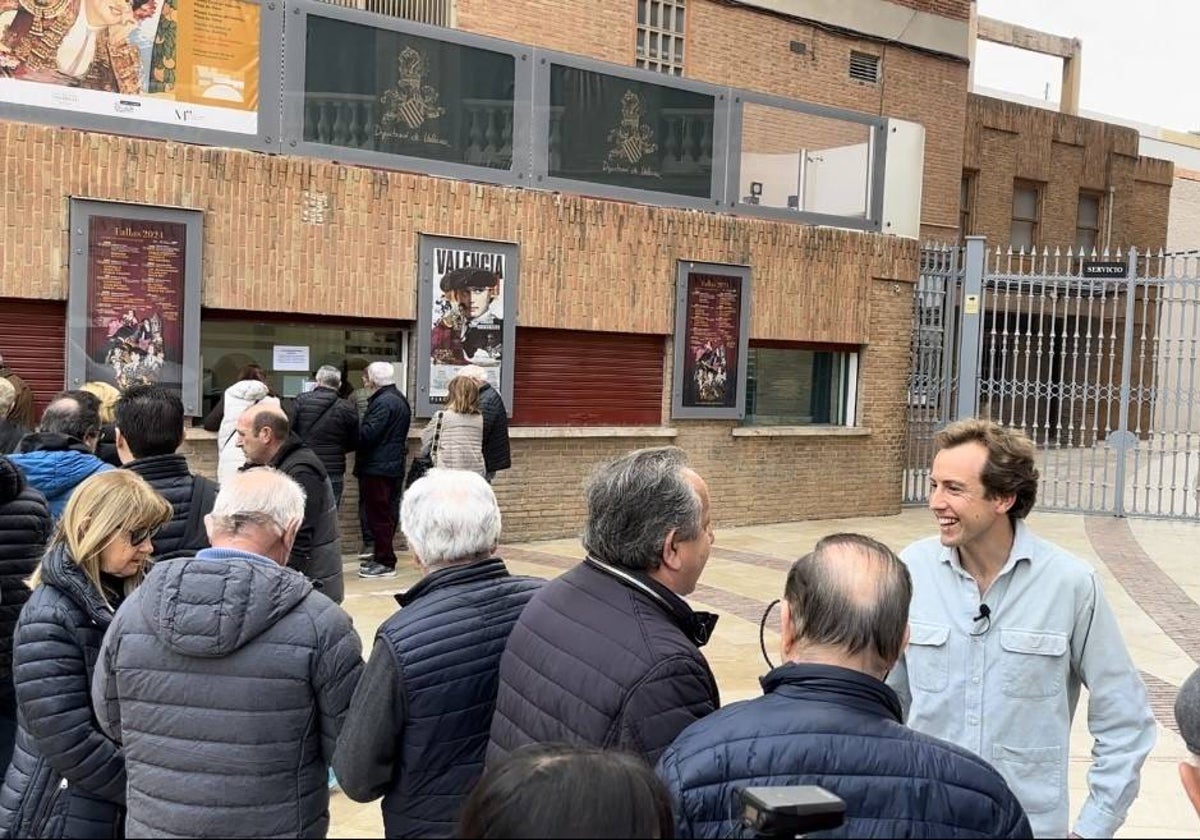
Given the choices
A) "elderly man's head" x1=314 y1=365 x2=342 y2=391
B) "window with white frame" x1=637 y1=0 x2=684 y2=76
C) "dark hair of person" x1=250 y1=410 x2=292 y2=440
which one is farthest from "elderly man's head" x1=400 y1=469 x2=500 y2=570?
"window with white frame" x1=637 y1=0 x2=684 y2=76

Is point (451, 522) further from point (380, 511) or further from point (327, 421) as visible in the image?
point (380, 511)

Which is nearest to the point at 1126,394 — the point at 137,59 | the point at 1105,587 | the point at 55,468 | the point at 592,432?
the point at 1105,587

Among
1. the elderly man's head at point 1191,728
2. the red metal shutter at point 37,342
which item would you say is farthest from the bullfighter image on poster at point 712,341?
the elderly man's head at point 1191,728

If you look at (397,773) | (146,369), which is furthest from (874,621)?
(146,369)

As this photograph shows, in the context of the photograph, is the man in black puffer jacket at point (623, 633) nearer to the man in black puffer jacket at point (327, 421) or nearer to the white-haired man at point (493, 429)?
the man in black puffer jacket at point (327, 421)

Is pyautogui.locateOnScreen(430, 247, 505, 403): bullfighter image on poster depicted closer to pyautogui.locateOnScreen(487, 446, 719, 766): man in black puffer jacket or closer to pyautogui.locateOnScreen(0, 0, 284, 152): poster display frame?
pyautogui.locateOnScreen(0, 0, 284, 152): poster display frame

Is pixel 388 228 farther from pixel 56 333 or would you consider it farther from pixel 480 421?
pixel 56 333

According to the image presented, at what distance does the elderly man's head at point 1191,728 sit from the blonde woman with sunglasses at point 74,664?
2.61 m

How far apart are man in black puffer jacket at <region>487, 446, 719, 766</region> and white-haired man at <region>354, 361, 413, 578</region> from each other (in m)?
6.90

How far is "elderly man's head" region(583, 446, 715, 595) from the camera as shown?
272 centimetres

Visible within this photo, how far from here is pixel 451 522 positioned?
3.01 meters

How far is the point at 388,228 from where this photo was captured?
10.5 meters

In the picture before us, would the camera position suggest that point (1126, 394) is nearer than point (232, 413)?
No

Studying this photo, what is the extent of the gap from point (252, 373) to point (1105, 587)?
7.66 m
